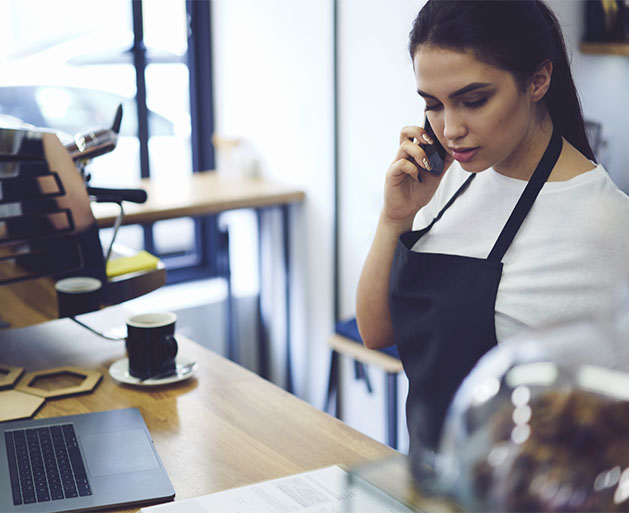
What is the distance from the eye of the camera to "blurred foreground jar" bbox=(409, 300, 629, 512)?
17.8 inches

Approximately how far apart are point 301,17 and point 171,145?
2.81ft

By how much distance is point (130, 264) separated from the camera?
1567mm

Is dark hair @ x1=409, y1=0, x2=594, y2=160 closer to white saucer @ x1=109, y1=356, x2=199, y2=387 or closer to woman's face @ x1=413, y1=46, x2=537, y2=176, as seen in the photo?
woman's face @ x1=413, y1=46, x2=537, y2=176

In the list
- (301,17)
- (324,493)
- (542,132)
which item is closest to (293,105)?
(301,17)

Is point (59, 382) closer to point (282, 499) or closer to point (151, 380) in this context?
point (151, 380)

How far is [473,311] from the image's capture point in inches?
45.7

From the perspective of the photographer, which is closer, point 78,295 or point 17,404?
point 17,404

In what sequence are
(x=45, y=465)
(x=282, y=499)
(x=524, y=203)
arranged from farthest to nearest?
(x=524, y=203)
(x=45, y=465)
(x=282, y=499)

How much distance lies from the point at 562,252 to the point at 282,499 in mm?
517

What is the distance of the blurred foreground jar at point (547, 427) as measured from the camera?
17.8 inches

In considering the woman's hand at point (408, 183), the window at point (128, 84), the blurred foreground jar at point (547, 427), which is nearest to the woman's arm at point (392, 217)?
the woman's hand at point (408, 183)

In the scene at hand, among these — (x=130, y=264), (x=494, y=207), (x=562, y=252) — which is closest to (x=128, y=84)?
(x=130, y=264)

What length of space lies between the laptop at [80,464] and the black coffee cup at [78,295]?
28cm

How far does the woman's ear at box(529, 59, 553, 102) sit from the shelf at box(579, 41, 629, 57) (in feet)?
3.81
